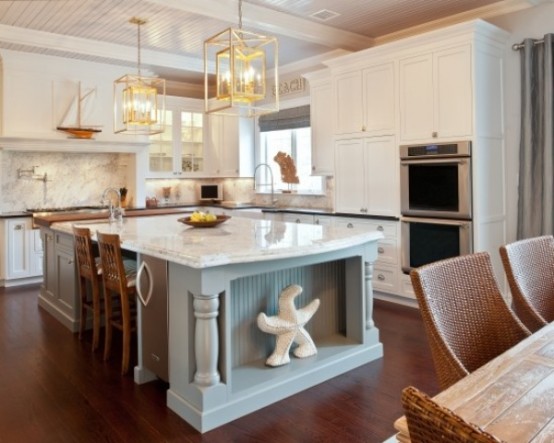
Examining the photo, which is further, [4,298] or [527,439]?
[4,298]

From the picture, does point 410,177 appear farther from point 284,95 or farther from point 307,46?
point 284,95

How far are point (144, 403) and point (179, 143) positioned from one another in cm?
536

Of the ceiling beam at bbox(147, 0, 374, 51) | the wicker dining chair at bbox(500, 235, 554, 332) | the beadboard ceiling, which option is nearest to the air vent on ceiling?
the beadboard ceiling

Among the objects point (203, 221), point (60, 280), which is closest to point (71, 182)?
point (60, 280)

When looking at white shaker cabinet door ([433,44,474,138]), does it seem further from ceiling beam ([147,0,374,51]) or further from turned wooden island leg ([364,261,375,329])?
turned wooden island leg ([364,261,375,329])

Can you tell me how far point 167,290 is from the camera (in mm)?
2713

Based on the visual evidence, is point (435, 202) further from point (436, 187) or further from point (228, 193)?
point (228, 193)

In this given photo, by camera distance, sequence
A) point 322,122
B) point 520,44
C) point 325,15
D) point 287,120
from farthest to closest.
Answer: point 287,120
point 322,122
point 325,15
point 520,44

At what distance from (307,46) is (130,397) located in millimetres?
4543

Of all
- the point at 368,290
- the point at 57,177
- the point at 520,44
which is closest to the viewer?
the point at 368,290

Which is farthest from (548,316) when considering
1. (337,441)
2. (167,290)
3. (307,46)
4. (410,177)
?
(307,46)

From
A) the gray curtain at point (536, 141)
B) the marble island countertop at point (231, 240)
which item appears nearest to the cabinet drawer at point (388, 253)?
the gray curtain at point (536, 141)

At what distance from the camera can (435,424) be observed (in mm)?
643

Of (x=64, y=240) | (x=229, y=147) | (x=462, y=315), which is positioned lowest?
(x=462, y=315)
